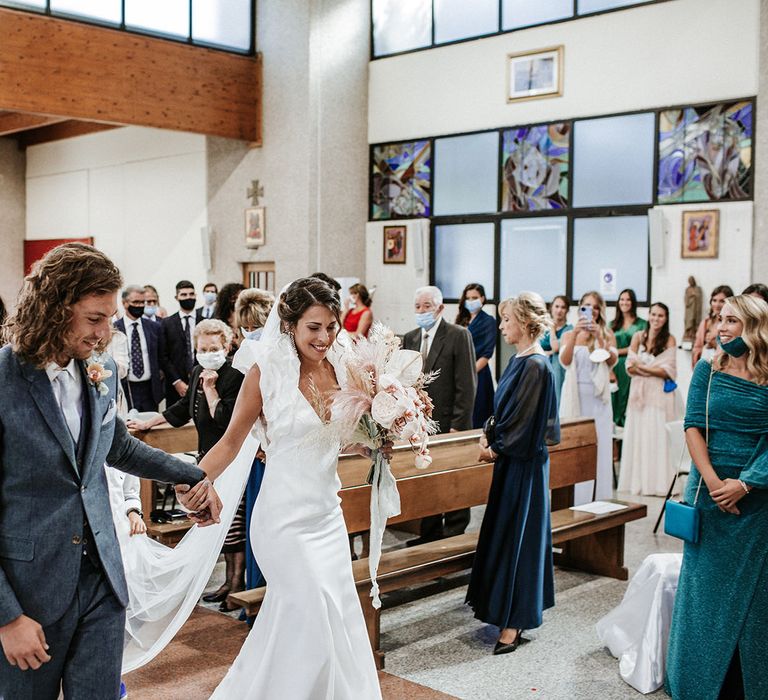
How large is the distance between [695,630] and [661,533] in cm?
336

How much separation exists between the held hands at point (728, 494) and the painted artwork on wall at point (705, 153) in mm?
6666

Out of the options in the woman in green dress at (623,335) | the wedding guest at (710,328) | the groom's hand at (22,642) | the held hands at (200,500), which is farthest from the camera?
the woman in green dress at (623,335)

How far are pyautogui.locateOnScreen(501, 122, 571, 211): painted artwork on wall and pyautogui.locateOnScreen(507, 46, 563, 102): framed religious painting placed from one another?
0.39 meters

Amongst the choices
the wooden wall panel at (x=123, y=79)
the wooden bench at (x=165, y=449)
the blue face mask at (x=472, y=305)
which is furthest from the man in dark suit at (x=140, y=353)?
the wooden wall panel at (x=123, y=79)

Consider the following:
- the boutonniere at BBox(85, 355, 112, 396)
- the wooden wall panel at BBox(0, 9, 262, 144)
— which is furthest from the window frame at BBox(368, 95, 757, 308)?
the boutonniere at BBox(85, 355, 112, 396)

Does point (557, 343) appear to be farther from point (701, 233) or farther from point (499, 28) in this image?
point (499, 28)

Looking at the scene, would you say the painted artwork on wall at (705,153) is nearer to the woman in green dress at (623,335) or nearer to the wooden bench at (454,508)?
the woman in green dress at (623,335)

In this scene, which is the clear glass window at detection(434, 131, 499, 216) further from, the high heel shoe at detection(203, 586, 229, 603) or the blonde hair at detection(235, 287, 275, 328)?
the high heel shoe at detection(203, 586, 229, 603)

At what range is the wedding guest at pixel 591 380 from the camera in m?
8.10

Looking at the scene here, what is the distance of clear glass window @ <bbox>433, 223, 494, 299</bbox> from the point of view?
39.9 feet

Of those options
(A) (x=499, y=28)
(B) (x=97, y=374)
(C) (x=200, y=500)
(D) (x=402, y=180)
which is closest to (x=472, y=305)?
(D) (x=402, y=180)

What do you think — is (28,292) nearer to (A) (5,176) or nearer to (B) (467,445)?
(B) (467,445)

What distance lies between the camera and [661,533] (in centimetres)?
728

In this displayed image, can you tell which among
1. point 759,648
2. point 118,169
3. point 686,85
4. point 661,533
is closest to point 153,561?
point 759,648
